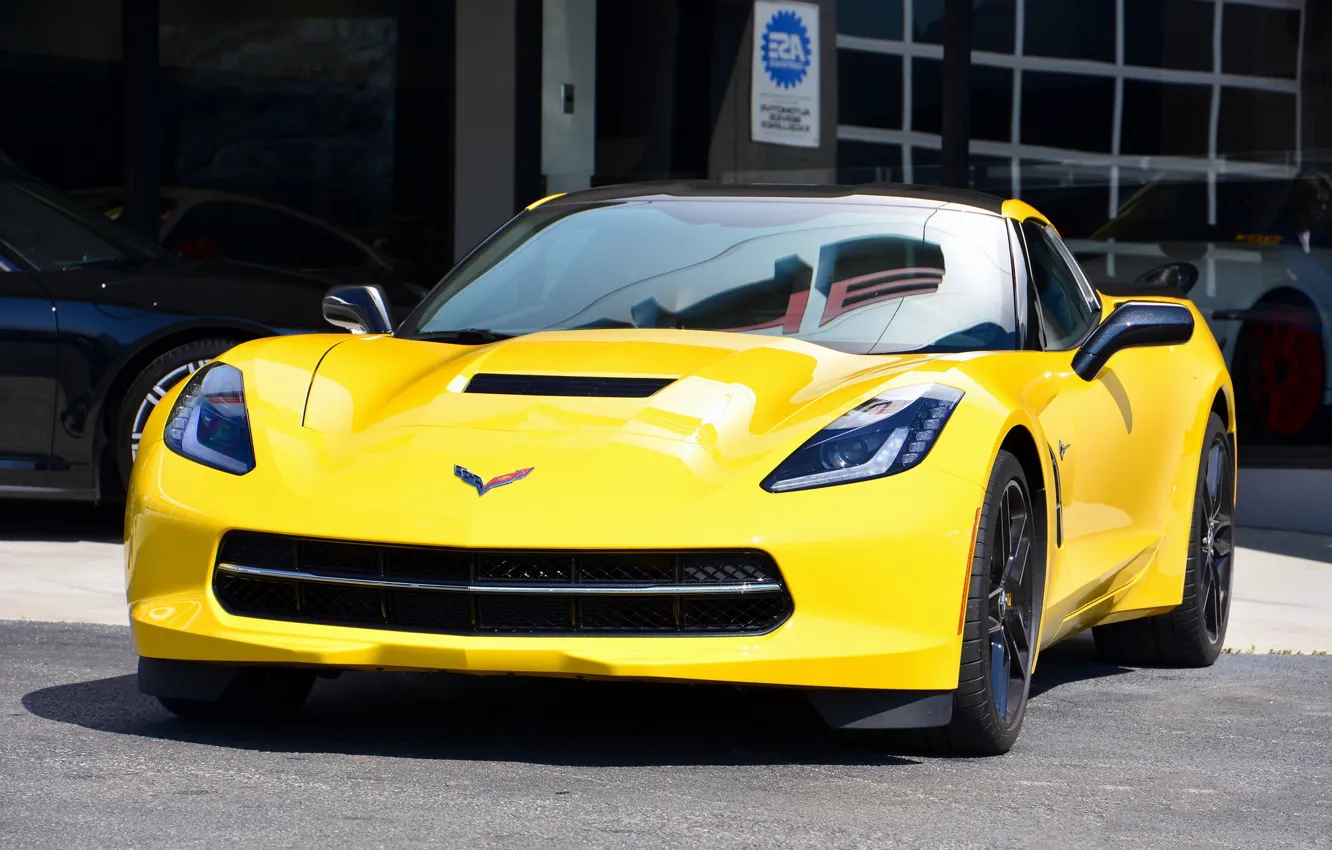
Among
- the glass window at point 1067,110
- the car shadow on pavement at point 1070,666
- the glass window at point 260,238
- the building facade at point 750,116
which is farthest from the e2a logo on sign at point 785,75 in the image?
the car shadow on pavement at point 1070,666

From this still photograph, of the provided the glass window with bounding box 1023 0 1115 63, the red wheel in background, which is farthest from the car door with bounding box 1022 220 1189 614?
the glass window with bounding box 1023 0 1115 63

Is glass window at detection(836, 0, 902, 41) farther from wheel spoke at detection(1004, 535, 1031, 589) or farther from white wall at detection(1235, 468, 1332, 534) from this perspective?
wheel spoke at detection(1004, 535, 1031, 589)

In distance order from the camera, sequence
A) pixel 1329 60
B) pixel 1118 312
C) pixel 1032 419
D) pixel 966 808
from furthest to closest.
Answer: pixel 1329 60, pixel 1118 312, pixel 1032 419, pixel 966 808

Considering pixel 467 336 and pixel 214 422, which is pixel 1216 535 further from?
pixel 214 422

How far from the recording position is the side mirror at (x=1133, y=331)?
5.14 metres

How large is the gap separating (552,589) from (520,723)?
0.68 metres

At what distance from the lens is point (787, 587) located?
13.2 ft

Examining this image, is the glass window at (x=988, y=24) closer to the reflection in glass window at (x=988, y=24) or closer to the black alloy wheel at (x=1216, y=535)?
the reflection in glass window at (x=988, y=24)

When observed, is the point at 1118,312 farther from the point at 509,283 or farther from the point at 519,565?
the point at 519,565

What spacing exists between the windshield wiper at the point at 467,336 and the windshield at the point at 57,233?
3.42 m

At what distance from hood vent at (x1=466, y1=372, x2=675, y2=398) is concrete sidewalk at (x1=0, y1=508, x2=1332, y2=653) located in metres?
2.43

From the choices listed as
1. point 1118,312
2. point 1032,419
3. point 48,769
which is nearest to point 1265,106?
point 1118,312

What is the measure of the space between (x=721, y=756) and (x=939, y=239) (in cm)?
164

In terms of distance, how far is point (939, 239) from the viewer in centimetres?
530
